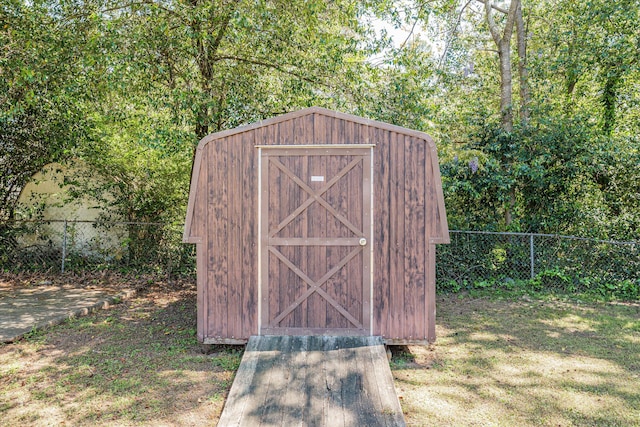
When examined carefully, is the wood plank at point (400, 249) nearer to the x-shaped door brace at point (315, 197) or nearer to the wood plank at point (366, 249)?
the wood plank at point (366, 249)

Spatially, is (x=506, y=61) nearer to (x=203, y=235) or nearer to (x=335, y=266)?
(x=335, y=266)

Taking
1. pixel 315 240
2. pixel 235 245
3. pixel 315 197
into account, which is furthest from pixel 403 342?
pixel 235 245

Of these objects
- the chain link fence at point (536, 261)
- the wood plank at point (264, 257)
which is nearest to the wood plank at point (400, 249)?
the wood plank at point (264, 257)

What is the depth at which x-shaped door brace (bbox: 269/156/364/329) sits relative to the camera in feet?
16.4

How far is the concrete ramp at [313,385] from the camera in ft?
11.3

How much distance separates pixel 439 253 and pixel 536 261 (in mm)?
1793

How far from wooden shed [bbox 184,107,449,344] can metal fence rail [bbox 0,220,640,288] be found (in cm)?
384

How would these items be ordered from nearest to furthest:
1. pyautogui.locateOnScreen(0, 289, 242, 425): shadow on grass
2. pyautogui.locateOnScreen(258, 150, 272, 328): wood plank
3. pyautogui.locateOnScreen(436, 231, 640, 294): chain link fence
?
pyautogui.locateOnScreen(0, 289, 242, 425): shadow on grass
pyautogui.locateOnScreen(258, 150, 272, 328): wood plank
pyautogui.locateOnScreen(436, 231, 640, 294): chain link fence

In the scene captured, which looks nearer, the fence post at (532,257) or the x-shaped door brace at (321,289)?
the x-shaped door brace at (321,289)

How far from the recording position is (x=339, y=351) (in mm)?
4613

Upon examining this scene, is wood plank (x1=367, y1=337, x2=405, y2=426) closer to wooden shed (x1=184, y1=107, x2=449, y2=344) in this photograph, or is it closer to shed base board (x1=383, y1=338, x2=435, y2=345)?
shed base board (x1=383, y1=338, x2=435, y2=345)

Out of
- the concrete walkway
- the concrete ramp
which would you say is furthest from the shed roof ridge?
the concrete walkway

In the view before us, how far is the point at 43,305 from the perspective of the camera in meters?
7.05

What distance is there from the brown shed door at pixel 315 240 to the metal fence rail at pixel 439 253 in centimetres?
404
